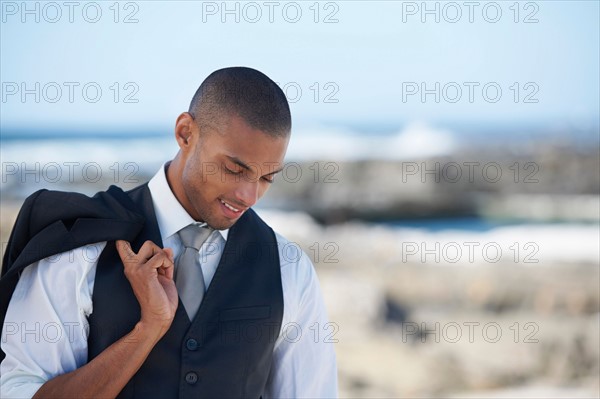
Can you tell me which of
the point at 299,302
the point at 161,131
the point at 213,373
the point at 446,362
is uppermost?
the point at 161,131

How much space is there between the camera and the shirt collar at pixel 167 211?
176 cm

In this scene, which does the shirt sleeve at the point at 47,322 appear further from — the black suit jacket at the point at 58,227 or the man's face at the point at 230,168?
the man's face at the point at 230,168

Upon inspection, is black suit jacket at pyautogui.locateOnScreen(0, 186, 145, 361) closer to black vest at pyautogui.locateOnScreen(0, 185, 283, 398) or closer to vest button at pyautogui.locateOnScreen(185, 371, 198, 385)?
black vest at pyautogui.locateOnScreen(0, 185, 283, 398)

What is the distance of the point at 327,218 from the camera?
13.9 metres

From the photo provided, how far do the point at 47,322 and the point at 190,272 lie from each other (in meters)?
0.30

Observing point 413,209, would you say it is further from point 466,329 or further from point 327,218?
point 466,329

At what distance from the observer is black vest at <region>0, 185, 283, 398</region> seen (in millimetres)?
1622

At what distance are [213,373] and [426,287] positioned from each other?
5.91 m

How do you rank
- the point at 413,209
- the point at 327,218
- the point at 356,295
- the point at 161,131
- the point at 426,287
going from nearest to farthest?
the point at 356,295 → the point at 426,287 → the point at 327,218 → the point at 413,209 → the point at 161,131

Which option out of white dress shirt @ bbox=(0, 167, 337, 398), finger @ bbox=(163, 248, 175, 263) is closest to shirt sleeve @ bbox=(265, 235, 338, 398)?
white dress shirt @ bbox=(0, 167, 337, 398)

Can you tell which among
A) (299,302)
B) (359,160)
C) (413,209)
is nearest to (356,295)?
(299,302)

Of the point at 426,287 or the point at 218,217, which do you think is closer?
the point at 218,217

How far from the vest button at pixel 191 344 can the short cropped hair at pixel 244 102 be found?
436 mm

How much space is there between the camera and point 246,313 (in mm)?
1727
